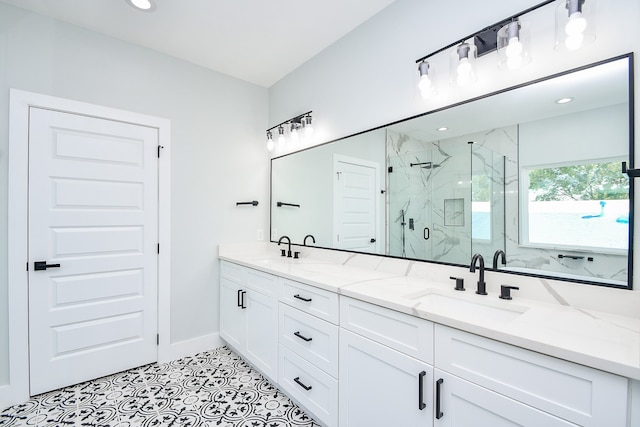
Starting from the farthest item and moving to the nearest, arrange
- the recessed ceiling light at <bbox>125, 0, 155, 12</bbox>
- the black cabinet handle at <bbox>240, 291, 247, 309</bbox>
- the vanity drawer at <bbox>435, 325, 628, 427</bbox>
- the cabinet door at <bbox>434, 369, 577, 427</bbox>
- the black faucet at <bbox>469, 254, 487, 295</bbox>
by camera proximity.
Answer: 1. the black cabinet handle at <bbox>240, 291, 247, 309</bbox>
2. the recessed ceiling light at <bbox>125, 0, 155, 12</bbox>
3. the black faucet at <bbox>469, 254, 487, 295</bbox>
4. the cabinet door at <bbox>434, 369, 577, 427</bbox>
5. the vanity drawer at <bbox>435, 325, 628, 427</bbox>

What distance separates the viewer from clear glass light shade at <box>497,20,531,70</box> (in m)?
1.36

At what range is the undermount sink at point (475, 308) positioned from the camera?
46.9 inches

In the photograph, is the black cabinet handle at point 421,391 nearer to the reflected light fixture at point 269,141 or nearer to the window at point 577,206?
the window at point 577,206

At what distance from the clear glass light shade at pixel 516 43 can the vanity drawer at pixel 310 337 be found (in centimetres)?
158

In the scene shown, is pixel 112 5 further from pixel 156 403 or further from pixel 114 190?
pixel 156 403

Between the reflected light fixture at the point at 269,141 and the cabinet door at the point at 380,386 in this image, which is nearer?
the cabinet door at the point at 380,386

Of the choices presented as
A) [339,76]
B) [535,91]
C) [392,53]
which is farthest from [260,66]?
[535,91]

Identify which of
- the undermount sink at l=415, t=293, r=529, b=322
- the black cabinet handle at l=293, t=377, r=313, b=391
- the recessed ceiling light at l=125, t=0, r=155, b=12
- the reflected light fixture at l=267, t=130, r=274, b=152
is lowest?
the black cabinet handle at l=293, t=377, r=313, b=391

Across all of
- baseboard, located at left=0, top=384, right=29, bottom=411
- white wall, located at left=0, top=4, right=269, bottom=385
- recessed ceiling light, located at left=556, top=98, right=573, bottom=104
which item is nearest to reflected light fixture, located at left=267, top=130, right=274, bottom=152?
white wall, located at left=0, top=4, right=269, bottom=385

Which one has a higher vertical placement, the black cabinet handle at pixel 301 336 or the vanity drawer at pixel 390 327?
the vanity drawer at pixel 390 327

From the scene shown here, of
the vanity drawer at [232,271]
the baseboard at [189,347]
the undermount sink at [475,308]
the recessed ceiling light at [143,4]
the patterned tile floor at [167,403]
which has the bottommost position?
the patterned tile floor at [167,403]

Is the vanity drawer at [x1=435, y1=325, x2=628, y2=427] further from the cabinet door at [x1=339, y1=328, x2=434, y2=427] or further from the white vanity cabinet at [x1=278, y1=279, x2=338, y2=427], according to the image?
the white vanity cabinet at [x1=278, y1=279, x2=338, y2=427]

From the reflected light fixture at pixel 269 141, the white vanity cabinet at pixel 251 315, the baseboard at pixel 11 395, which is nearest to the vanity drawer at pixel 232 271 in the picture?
the white vanity cabinet at pixel 251 315

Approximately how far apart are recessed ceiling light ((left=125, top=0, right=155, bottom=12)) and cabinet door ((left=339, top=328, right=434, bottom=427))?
7.90 feet
